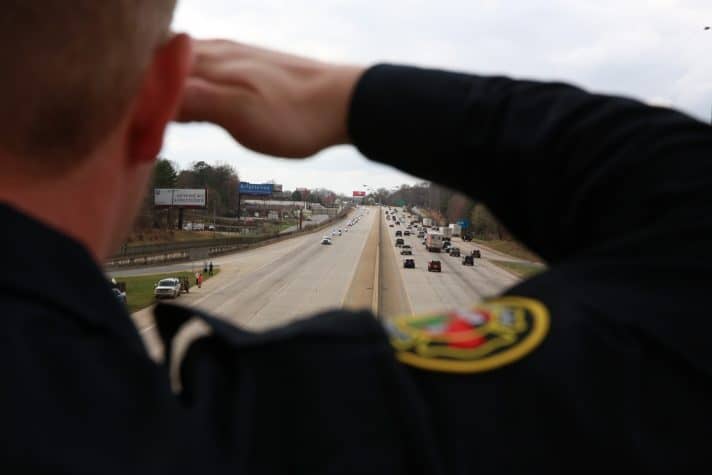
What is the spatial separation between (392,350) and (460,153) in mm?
372

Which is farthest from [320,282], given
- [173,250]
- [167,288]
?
[167,288]

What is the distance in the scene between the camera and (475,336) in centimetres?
70

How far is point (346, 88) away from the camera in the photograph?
0.96 metres

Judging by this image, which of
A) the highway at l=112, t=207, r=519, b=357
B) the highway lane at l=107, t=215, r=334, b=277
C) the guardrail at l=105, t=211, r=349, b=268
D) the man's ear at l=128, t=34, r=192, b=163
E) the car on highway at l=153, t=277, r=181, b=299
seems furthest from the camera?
the highway lane at l=107, t=215, r=334, b=277

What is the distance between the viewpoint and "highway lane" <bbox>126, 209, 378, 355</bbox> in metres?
12.7

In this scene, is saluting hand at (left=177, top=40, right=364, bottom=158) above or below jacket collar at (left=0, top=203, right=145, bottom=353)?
above

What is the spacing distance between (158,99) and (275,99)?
26 cm

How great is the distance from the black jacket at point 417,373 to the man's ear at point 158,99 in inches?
7.7

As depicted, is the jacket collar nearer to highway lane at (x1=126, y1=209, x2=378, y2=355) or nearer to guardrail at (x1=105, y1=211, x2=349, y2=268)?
highway lane at (x1=126, y1=209, x2=378, y2=355)

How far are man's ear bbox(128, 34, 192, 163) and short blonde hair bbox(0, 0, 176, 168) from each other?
0.22 feet

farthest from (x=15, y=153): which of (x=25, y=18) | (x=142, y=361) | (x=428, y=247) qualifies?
(x=428, y=247)

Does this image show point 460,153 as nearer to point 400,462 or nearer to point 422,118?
point 422,118

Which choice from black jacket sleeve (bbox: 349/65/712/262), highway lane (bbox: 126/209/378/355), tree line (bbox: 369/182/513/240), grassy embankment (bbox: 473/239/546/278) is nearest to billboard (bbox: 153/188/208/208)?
highway lane (bbox: 126/209/378/355)

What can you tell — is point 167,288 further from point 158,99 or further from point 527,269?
point 158,99
